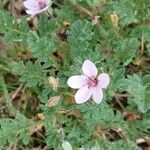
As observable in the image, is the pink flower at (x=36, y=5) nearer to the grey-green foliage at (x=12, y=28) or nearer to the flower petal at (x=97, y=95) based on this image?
the grey-green foliage at (x=12, y=28)

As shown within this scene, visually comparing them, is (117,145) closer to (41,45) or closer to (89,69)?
(89,69)

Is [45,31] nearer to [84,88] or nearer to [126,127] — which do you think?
[84,88]

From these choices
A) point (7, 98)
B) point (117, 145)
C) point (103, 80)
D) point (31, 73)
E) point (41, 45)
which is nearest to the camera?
point (103, 80)

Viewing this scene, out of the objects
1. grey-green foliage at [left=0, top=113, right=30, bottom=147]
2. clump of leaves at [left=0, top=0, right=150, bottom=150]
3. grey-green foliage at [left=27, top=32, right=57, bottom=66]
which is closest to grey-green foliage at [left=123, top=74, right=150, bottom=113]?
clump of leaves at [left=0, top=0, right=150, bottom=150]

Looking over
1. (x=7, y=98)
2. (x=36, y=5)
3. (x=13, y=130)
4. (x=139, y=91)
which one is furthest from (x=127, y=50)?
(x=7, y=98)

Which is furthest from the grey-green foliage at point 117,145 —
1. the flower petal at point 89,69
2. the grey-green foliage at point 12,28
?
the grey-green foliage at point 12,28

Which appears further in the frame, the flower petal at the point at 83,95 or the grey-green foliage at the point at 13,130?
the grey-green foliage at the point at 13,130
